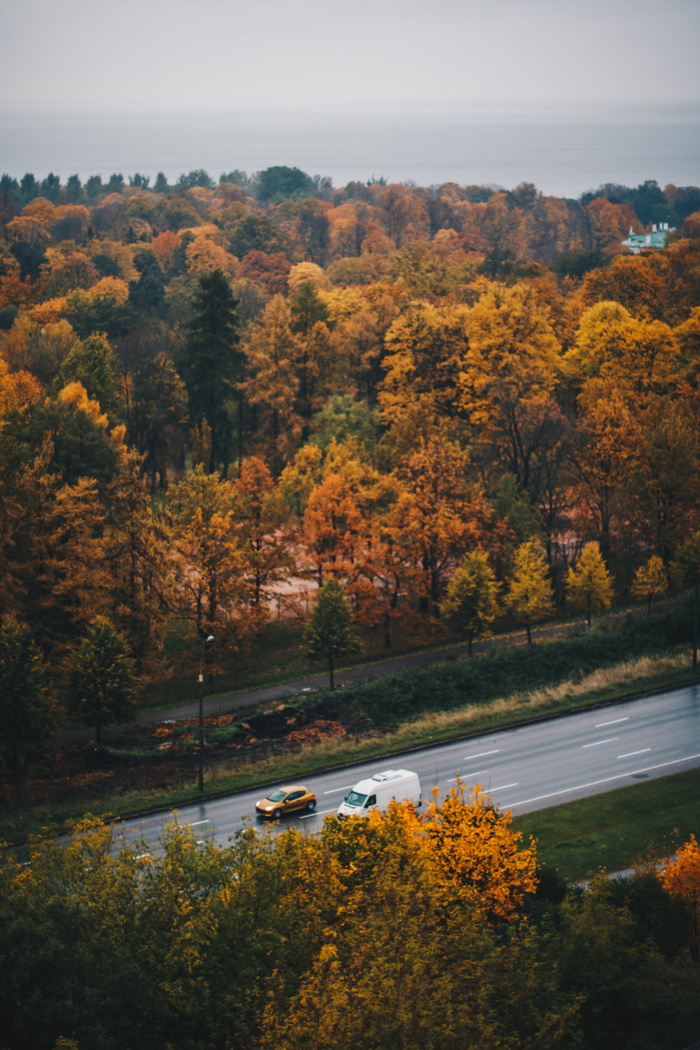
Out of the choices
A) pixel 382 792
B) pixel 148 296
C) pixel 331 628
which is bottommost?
pixel 382 792

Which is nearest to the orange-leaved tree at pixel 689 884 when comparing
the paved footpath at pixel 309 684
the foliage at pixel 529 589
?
the paved footpath at pixel 309 684

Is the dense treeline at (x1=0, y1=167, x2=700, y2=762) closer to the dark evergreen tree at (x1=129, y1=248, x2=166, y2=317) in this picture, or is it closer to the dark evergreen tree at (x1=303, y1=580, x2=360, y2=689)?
the dark evergreen tree at (x1=303, y1=580, x2=360, y2=689)

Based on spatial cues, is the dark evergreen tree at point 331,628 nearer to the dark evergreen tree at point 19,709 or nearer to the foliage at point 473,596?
the foliage at point 473,596

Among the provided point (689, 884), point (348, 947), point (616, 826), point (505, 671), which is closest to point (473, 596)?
point (505, 671)

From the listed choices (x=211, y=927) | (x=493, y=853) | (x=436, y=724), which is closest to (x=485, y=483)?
(x=436, y=724)

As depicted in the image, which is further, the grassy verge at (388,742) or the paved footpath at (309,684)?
the paved footpath at (309,684)

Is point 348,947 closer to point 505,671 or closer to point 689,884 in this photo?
point 689,884

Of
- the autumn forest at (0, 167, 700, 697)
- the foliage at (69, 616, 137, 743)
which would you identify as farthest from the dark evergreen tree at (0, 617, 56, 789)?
the autumn forest at (0, 167, 700, 697)

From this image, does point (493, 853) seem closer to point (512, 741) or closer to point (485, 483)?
point (512, 741)
